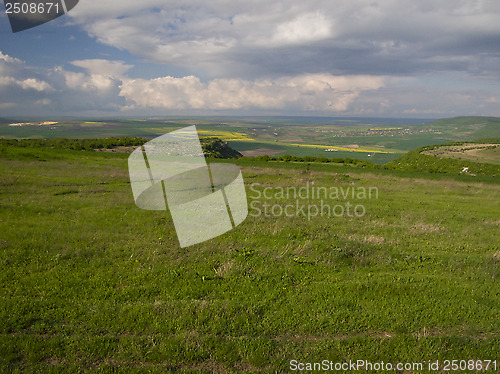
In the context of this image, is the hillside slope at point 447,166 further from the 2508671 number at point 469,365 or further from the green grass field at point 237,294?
the 2508671 number at point 469,365

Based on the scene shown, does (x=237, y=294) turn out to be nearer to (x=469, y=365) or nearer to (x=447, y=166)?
(x=469, y=365)

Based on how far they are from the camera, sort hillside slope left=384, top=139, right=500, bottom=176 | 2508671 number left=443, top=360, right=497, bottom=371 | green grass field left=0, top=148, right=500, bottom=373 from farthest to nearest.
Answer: hillside slope left=384, top=139, right=500, bottom=176
green grass field left=0, top=148, right=500, bottom=373
2508671 number left=443, top=360, right=497, bottom=371

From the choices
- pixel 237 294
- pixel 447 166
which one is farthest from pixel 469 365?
pixel 447 166

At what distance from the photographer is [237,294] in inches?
322

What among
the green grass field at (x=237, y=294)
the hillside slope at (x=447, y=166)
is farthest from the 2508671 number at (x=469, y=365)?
the hillside slope at (x=447, y=166)

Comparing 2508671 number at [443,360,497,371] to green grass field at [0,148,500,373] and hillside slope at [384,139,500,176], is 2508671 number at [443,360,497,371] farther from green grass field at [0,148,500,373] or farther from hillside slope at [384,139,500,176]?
hillside slope at [384,139,500,176]

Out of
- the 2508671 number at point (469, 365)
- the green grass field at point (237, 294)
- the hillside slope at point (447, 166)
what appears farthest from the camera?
the hillside slope at point (447, 166)

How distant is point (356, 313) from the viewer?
24.2 ft

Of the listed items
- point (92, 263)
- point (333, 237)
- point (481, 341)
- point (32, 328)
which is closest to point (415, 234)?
point (333, 237)

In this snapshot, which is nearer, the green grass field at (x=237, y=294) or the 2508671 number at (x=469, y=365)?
the 2508671 number at (x=469, y=365)

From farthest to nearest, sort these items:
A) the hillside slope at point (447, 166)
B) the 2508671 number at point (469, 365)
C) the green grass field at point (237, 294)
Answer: the hillside slope at point (447, 166) → the green grass field at point (237, 294) → the 2508671 number at point (469, 365)

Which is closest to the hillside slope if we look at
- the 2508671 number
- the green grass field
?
the green grass field

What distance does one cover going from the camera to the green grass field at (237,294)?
19.9 feet

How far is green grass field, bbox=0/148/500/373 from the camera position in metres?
6.05
